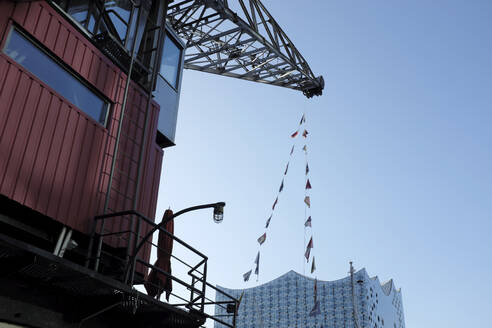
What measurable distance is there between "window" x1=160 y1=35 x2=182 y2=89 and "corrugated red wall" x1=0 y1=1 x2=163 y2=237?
3.42 meters

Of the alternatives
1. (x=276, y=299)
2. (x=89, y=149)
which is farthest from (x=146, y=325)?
(x=276, y=299)

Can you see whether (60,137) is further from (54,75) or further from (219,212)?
(219,212)

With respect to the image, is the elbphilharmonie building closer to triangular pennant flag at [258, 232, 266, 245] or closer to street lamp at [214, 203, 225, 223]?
triangular pennant flag at [258, 232, 266, 245]

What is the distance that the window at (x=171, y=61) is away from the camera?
17656 mm

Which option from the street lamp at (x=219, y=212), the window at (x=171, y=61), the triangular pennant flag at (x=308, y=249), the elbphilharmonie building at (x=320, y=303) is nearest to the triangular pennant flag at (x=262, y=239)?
the triangular pennant flag at (x=308, y=249)

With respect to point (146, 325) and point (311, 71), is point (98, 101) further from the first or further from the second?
point (311, 71)

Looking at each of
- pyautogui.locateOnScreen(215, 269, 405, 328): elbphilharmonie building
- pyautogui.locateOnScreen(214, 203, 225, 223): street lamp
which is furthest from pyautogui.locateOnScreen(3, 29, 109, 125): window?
pyautogui.locateOnScreen(215, 269, 405, 328): elbphilharmonie building

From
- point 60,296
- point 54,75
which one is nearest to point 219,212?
point 60,296

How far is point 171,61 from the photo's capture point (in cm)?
1817

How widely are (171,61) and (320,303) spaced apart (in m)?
143

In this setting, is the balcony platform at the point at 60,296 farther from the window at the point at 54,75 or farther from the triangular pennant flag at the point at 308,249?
the triangular pennant flag at the point at 308,249

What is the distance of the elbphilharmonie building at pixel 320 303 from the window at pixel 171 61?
131451 mm

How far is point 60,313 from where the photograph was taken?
10453mm

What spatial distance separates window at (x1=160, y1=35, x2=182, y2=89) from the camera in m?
17.7
